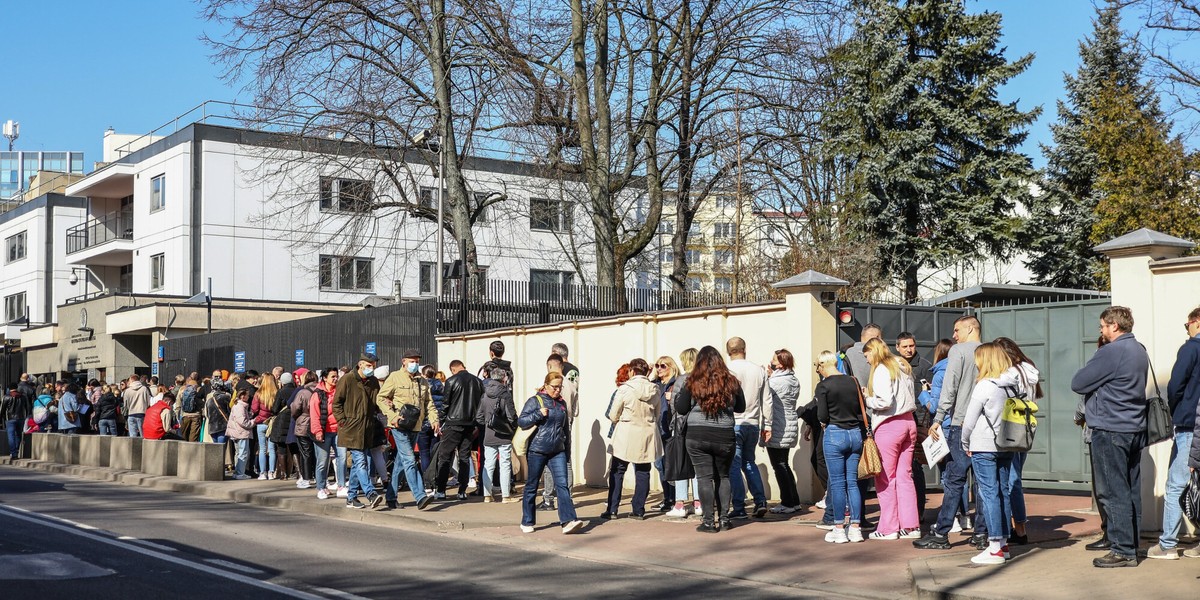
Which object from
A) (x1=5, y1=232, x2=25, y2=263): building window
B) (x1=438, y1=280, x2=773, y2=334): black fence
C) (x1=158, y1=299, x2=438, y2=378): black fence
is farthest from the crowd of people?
(x1=5, y1=232, x2=25, y2=263): building window

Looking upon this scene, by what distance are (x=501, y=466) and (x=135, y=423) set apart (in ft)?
40.8

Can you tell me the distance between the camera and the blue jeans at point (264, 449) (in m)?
19.0

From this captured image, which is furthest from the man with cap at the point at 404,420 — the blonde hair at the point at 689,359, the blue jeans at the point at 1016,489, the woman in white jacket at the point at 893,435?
the blue jeans at the point at 1016,489

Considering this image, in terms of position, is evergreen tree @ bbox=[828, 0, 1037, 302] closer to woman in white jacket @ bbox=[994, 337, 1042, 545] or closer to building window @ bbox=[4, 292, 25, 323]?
woman in white jacket @ bbox=[994, 337, 1042, 545]

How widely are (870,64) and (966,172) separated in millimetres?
3529

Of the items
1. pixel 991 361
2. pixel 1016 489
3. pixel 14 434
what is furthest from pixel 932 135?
pixel 14 434

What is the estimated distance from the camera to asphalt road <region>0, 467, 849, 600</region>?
8.91 metres

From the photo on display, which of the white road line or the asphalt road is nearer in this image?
the white road line

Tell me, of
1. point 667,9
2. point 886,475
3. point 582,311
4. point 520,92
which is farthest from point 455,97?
point 886,475

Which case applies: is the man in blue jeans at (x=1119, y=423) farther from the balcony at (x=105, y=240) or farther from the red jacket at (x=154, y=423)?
the balcony at (x=105, y=240)

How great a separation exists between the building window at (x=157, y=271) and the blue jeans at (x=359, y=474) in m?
33.2

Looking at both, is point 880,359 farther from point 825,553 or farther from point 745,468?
point 745,468

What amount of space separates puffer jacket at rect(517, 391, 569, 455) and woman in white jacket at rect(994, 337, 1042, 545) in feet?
14.4

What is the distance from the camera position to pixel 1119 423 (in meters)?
9.11
